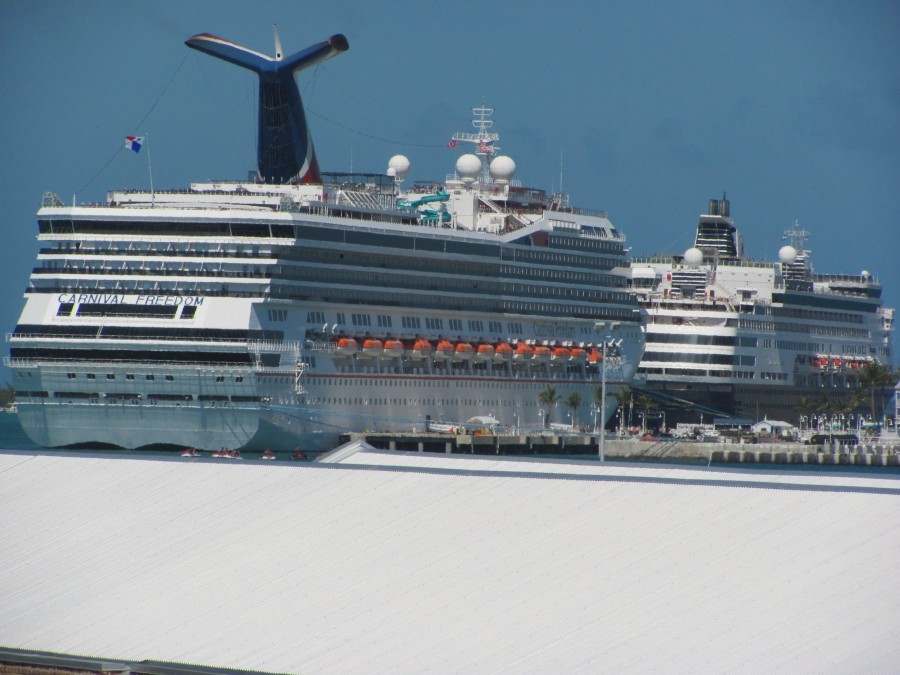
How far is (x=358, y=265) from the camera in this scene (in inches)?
4291

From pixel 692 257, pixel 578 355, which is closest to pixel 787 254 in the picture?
pixel 692 257

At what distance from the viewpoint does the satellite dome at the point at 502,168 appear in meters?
133

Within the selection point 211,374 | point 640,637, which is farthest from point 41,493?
point 211,374

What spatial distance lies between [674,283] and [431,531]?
10572 centimetres

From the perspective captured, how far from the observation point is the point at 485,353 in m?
117

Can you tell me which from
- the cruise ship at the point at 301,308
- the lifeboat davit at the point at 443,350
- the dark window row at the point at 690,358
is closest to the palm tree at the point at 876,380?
the dark window row at the point at 690,358

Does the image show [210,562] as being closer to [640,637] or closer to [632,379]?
[640,637]

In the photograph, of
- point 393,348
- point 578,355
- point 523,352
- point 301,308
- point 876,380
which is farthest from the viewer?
point 876,380

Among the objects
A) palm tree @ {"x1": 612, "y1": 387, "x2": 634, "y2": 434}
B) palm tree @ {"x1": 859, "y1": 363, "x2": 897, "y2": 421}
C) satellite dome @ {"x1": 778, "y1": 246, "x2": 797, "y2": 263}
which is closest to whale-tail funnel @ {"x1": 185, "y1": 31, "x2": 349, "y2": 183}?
palm tree @ {"x1": 612, "y1": 387, "x2": 634, "y2": 434}

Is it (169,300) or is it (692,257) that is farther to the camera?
(692,257)

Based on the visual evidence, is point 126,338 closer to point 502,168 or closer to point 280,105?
point 280,105

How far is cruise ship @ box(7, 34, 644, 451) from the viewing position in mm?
97625

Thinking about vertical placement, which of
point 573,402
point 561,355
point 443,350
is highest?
point 443,350

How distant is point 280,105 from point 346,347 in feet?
60.4
